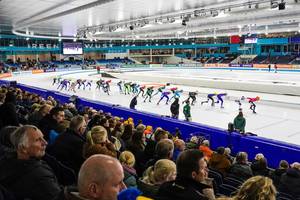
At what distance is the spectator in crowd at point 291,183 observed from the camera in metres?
4.34

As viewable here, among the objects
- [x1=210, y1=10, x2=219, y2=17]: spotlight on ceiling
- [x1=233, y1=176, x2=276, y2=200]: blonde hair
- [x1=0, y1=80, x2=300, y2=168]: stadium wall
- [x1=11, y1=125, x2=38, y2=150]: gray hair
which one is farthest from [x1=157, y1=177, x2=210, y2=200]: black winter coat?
[x1=210, y1=10, x2=219, y2=17]: spotlight on ceiling

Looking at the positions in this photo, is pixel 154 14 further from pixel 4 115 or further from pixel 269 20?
pixel 4 115

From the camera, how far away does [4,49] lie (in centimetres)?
4678

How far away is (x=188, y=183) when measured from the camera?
7.56 ft

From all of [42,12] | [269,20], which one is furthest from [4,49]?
[269,20]

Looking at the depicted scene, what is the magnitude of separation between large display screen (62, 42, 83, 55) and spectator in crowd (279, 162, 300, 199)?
36.9 metres

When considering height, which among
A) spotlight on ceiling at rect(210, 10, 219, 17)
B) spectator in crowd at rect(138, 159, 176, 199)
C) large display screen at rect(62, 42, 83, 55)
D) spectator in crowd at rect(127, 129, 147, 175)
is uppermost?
spotlight on ceiling at rect(210, 10, 219, 17)

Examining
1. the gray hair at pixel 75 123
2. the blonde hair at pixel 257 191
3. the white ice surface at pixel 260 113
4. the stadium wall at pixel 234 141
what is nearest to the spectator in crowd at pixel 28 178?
the blonde hair at pixel 257 191

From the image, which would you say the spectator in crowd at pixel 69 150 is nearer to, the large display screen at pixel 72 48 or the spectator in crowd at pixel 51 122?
the spectator in crowd at pixel 51 122

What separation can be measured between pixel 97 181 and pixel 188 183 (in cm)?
90

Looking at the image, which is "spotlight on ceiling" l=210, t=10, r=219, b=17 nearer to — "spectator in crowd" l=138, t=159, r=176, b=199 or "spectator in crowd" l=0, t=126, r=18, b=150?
"spectator in crowd" l=0, t=126, r=18, b=150

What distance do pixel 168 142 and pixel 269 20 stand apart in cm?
2521

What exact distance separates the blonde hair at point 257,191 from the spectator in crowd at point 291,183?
271 cm

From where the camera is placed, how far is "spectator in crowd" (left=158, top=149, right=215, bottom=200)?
2.24 meters
